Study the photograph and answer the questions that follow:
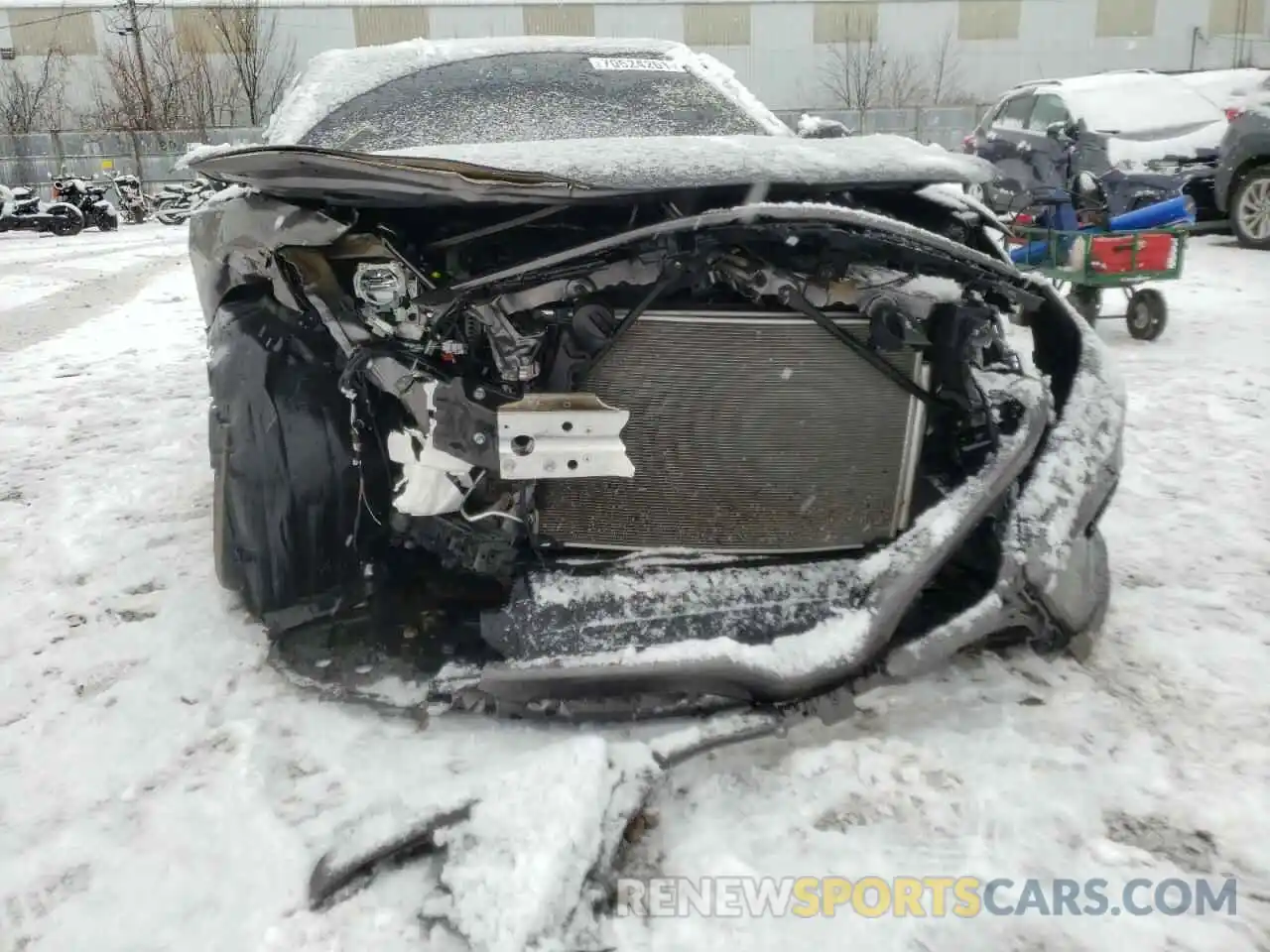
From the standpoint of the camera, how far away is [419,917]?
139 centimetres

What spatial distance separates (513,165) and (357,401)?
68cm

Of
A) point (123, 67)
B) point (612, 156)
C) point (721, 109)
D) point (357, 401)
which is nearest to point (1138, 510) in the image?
point (721, 109)

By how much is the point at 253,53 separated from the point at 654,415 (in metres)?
28.2

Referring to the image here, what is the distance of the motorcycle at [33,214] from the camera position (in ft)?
51.4

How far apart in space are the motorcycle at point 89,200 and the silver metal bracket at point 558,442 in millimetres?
17949

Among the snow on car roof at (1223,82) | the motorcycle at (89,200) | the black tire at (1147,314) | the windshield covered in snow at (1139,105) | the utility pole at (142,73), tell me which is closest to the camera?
the black tire at (1147,314)

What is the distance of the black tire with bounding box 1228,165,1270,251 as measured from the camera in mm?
7859

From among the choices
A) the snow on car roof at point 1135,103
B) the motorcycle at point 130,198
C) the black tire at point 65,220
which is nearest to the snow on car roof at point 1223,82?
the snow on car roof at point 1135,103

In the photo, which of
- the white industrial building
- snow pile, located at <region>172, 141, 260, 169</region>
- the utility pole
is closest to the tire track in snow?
snow pile, located at <region>172, 141, 260, 169</region>

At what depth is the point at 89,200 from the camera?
16438 mm

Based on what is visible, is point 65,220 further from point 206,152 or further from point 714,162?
point 714,162

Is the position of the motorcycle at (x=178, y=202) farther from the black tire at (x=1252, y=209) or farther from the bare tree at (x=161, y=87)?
the black tire at (x=1252, y=209)

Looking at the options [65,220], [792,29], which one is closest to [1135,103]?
[65,220]

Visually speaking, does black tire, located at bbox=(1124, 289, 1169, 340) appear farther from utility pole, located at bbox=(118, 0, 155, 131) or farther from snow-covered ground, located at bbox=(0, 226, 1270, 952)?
utility pole, located at bbox=(118, 0, 155, 131)
